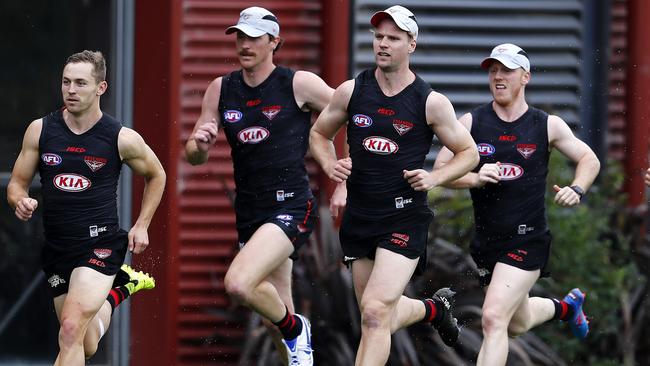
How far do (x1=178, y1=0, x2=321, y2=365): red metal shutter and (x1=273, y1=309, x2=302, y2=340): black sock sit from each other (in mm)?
2326

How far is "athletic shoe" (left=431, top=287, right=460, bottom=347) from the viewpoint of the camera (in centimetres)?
1150

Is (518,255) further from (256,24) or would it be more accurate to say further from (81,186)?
(81,186)

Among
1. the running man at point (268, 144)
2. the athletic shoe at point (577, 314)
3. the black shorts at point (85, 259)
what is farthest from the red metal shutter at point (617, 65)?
the black shorts at point (85, 259)

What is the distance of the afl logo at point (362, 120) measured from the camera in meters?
10.5

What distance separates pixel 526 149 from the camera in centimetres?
1109

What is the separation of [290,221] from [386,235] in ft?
2.56

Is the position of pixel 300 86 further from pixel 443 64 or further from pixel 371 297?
pixel 443 64

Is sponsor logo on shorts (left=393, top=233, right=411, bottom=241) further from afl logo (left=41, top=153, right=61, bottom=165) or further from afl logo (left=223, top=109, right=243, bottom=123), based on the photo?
afl logo (left=41, top=153, right=61, bottom=165)

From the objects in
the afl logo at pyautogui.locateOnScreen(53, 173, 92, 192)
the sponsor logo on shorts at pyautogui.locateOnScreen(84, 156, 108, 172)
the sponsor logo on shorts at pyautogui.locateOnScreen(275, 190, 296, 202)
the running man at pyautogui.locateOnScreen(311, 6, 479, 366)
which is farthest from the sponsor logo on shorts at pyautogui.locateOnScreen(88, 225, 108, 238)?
the running man at pyautogui.locateOnScreen(311, 6, 479, 366)

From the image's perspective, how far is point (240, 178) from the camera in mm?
11141

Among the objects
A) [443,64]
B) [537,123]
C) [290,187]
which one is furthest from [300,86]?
[443,64]

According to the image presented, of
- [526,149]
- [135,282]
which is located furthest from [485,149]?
[135,282]

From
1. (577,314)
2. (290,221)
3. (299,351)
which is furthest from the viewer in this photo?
(577,314)

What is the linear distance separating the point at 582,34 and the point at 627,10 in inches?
17.3
